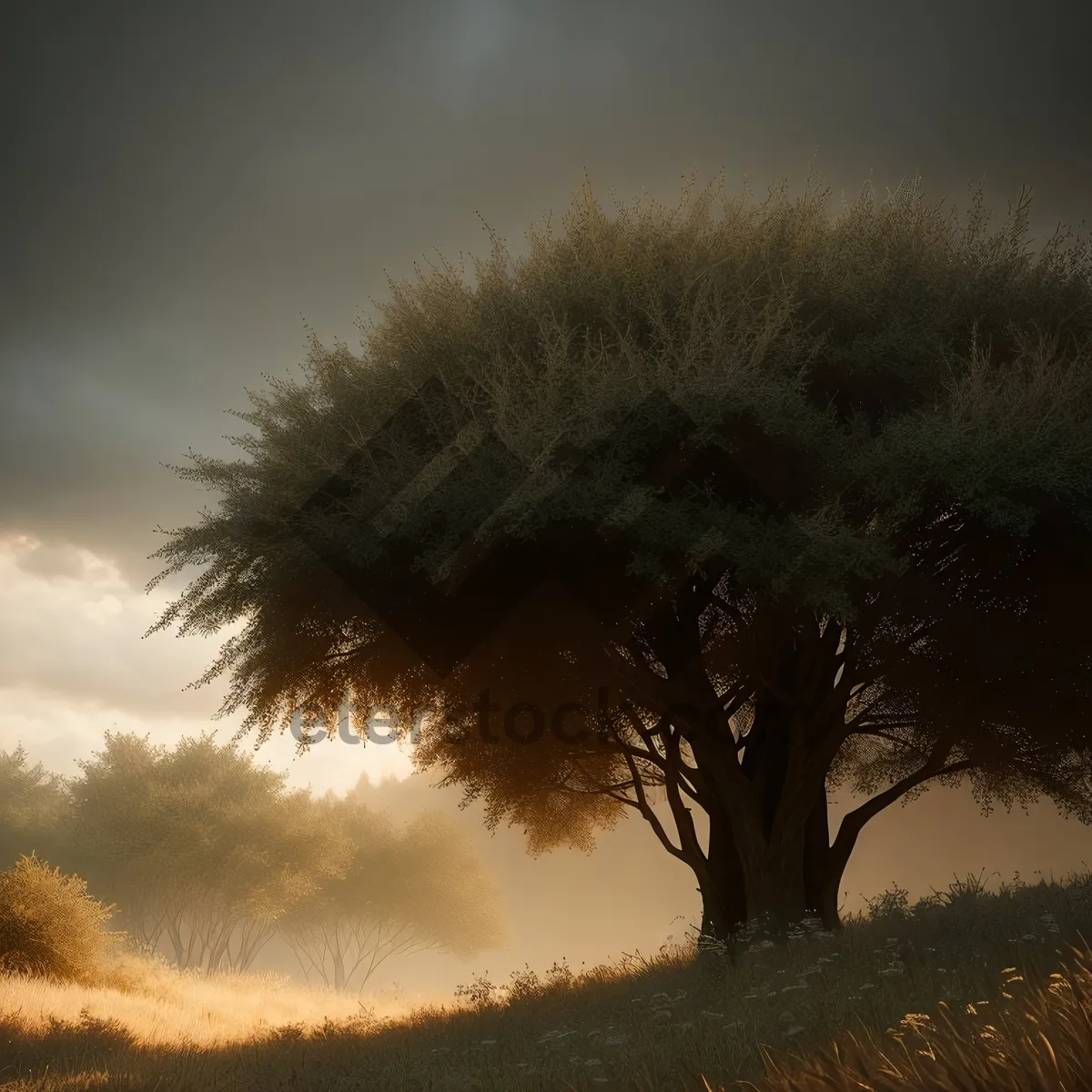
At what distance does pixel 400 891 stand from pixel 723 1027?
54.6 meters

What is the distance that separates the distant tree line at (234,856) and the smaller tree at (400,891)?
0.08 metres

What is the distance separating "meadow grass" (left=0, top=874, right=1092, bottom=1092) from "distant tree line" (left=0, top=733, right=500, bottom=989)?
32.3 m

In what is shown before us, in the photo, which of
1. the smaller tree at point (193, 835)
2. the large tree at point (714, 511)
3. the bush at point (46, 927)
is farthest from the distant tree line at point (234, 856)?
the large tree at point (714, 511)

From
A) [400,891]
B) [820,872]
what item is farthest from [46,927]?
[400,891]

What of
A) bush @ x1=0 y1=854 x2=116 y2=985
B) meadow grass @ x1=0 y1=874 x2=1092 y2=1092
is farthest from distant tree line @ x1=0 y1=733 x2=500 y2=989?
meadow grass @ x1=0 y1=874 x2=1092 y2=1092

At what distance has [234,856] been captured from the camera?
164 ft

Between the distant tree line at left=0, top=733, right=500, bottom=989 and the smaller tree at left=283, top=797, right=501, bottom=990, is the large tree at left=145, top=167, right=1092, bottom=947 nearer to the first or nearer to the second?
the distant tree line at left=0, top=733, right=500, bottom=989

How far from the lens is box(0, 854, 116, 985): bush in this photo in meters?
23.9

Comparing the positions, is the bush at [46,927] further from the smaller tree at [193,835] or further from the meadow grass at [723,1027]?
the smaller tree at [193,835]

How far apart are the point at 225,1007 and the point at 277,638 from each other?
14638mm

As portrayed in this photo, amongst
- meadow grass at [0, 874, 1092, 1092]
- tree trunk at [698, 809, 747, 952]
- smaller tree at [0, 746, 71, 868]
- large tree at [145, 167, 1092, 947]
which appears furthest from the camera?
smaller tree at [0, 746, 71, 868]

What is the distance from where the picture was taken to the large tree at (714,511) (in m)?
11.9

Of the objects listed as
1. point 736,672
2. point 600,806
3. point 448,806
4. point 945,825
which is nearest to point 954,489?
point 736,672

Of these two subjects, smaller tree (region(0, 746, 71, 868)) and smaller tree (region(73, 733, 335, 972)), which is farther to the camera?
smaller tree (region(0, 746, 71, 868))
